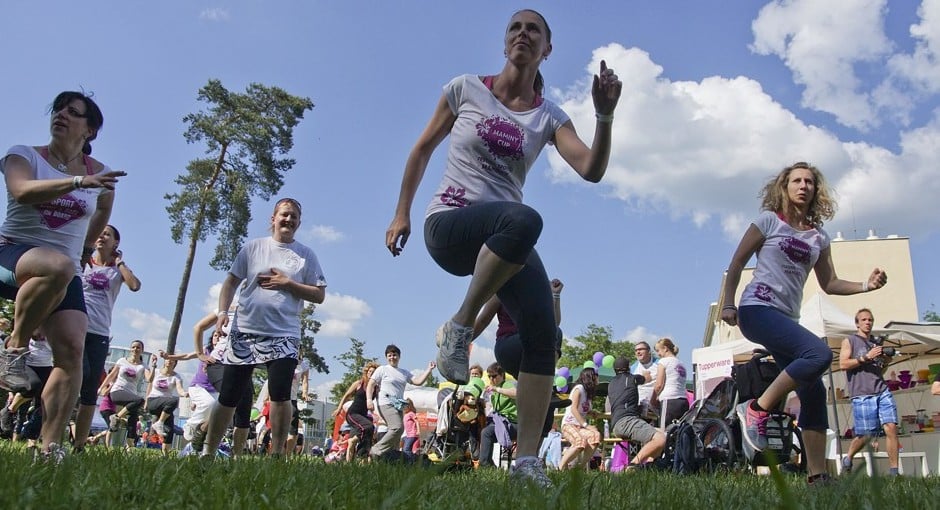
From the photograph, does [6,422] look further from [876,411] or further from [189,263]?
[189,263]

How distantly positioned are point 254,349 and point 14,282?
2082 mm

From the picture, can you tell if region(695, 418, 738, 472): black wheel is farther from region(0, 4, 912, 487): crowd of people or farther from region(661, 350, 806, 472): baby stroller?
region(0, 4, 912, 487): crowd of people

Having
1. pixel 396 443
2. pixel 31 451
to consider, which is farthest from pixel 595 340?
pixel 31 451

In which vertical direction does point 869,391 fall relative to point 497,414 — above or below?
above

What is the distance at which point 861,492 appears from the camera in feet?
7.79

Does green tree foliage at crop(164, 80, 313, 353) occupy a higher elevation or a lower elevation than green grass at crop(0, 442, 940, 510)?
higher

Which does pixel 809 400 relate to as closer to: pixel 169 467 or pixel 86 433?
pixel 169 467

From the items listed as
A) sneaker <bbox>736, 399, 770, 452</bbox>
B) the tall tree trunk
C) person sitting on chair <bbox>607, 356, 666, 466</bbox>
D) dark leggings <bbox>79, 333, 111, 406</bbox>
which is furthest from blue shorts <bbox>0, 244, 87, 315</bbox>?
the tall tree trunk

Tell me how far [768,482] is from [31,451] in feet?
10.3

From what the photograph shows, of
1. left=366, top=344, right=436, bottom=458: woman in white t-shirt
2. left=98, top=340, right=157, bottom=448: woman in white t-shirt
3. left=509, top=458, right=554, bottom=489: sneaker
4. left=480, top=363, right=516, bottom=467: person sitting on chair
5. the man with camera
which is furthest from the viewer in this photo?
left=98, top=340, right=157, bottom=448: woman in white t-shirt

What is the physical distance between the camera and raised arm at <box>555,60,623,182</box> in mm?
3492

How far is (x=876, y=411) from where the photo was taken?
31.9ft

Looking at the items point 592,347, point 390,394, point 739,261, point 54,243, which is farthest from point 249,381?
point 592,347

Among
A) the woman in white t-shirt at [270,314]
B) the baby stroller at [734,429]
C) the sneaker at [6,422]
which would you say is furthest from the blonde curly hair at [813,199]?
the sneaker at [6,422]
